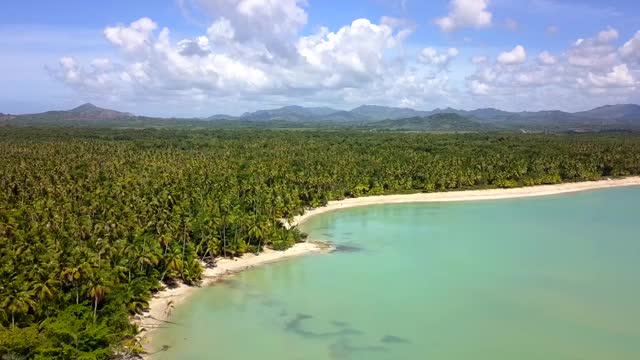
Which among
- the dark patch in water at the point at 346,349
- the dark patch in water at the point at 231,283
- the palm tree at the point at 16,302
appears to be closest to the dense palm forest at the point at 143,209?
the palm tree at the point at 16,302

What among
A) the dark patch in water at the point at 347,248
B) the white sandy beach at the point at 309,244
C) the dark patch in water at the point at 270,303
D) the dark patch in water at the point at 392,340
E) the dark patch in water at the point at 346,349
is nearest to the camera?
the dark patch in water at the point at 346,349

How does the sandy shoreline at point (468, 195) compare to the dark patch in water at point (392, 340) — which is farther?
the sandy shoreline at point (468, 195)

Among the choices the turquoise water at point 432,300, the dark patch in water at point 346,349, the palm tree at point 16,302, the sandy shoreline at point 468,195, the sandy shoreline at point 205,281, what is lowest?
the turquoise water at point 432,300

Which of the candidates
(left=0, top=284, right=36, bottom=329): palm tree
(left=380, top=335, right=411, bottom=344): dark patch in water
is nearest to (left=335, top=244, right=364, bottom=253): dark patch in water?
(left=380, top=335, right=411, bottom=344): dark patch in water

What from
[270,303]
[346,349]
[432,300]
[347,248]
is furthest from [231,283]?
[432,300]

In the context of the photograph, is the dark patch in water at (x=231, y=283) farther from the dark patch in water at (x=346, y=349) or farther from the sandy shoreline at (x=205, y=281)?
the dark patch in water at (x=346, y=349)

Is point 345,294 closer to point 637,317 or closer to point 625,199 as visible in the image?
point 637,317

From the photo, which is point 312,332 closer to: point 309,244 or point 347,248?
point 309,244

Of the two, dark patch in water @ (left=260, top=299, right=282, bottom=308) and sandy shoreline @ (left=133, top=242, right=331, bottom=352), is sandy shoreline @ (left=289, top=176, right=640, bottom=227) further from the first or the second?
dark patch in water @ (left=260, top=299, right=282, bottom=308)
